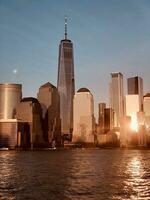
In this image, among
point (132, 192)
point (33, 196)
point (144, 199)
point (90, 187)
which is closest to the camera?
point (144, 199)

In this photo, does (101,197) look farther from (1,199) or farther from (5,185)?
(5,185)

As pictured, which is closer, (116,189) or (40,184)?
(116,189)

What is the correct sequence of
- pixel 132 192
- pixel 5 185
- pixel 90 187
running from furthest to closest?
1. pixel 5 185
2. pixel 90 187
3. pixel 132 192

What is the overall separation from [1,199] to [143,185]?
28781mm

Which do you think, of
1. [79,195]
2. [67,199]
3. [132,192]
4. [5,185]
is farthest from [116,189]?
[5,185]

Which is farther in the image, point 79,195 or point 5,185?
point 5,185

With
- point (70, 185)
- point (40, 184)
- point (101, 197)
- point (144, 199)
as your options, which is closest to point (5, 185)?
point (40, 184)

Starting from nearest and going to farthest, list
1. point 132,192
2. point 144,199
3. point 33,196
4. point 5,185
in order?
point 144,199 < point 33,196 < point 132,192 < point 5,185

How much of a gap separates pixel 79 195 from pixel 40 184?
16789 mm

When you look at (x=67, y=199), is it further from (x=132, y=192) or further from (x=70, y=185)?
(x=70, y=185)

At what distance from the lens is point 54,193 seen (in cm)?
5872

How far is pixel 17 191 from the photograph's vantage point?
61.6 metres

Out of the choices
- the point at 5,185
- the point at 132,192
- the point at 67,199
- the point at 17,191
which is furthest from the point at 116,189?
the point at 5,185

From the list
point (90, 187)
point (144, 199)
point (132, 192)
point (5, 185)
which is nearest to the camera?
point (144, 199)
